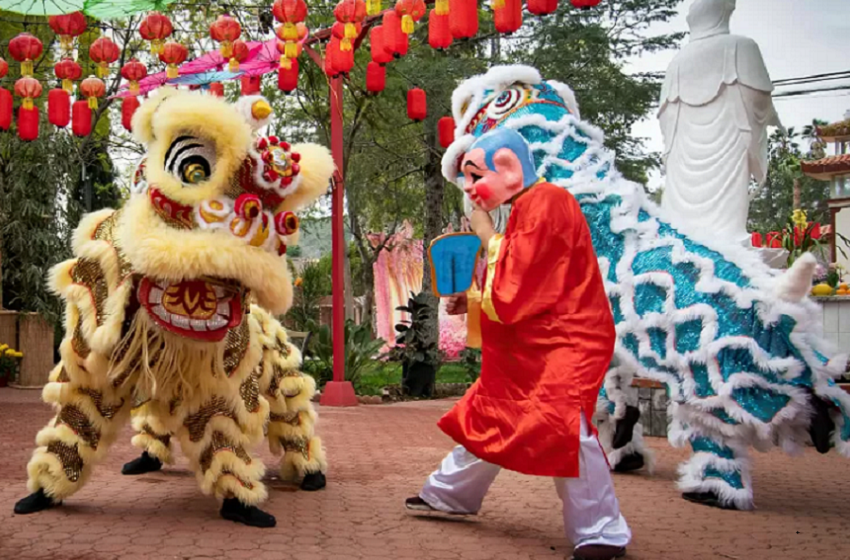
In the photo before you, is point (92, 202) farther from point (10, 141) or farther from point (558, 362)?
point (558, 362)

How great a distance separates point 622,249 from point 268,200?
6.35 ft

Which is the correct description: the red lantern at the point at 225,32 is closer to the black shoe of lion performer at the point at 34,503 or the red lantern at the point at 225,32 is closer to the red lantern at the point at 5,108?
the red lantern at the point at 5,108

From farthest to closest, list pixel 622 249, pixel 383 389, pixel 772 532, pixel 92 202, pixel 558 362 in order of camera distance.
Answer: pixel 92 202 < pixel 383 389 < pixel 622 249 < pixel 772 532 < pixel 558 362

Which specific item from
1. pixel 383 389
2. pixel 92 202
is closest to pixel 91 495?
pixel 383 389

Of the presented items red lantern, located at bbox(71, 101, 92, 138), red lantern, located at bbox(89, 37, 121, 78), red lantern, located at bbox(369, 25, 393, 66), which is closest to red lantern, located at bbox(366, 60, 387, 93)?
red lantern, located at bbox(369, 25, 393, 66)

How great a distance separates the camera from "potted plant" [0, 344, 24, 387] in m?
10.8

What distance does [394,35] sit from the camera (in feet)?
23.8

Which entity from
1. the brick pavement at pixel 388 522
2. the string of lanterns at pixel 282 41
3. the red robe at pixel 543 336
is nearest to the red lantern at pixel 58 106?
the string of lanterns at pixel 282 41

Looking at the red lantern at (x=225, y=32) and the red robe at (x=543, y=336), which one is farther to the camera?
the red lantern at (x=225, y=32)

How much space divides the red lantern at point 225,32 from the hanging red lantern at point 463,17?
218 centimetres

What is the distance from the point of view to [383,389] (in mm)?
10969

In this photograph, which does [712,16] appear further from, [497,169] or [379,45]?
[497,169]

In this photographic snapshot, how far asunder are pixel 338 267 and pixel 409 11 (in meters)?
2.98

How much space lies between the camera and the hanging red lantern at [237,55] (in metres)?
7.71
